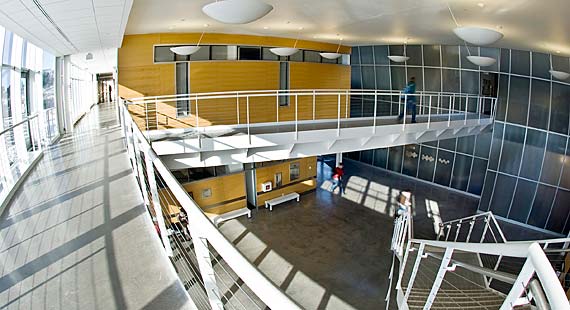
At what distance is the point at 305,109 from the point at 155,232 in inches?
281

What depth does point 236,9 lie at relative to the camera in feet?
9.27

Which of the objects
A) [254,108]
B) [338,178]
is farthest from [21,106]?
[338,178]

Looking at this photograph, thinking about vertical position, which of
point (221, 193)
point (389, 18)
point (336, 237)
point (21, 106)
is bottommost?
point (336, 237)

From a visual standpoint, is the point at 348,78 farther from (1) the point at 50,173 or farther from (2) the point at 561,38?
(1) the point at 50,173

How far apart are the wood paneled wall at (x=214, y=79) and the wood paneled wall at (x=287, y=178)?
1260mm

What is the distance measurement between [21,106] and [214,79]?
10.7ft

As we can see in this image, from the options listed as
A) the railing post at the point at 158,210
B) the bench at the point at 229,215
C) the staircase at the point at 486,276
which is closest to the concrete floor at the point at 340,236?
the bench at the point at 229,215

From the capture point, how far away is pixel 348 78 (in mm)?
9664

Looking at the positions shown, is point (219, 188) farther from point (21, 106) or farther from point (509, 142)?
point (509, 142)

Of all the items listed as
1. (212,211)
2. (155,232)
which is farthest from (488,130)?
(155,232)

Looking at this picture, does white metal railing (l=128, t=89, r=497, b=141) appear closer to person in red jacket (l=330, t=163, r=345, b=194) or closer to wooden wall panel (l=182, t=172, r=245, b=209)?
wooden wall panel (l=182, t=172, r=245, b=209)

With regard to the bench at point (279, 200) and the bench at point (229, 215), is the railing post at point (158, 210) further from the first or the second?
the bench at point (279, 200)

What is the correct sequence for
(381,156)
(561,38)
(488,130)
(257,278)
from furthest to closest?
1. (381,156)
2. (488,130)
3. (561,38)
4. (257,278)

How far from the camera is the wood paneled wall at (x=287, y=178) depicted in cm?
791
